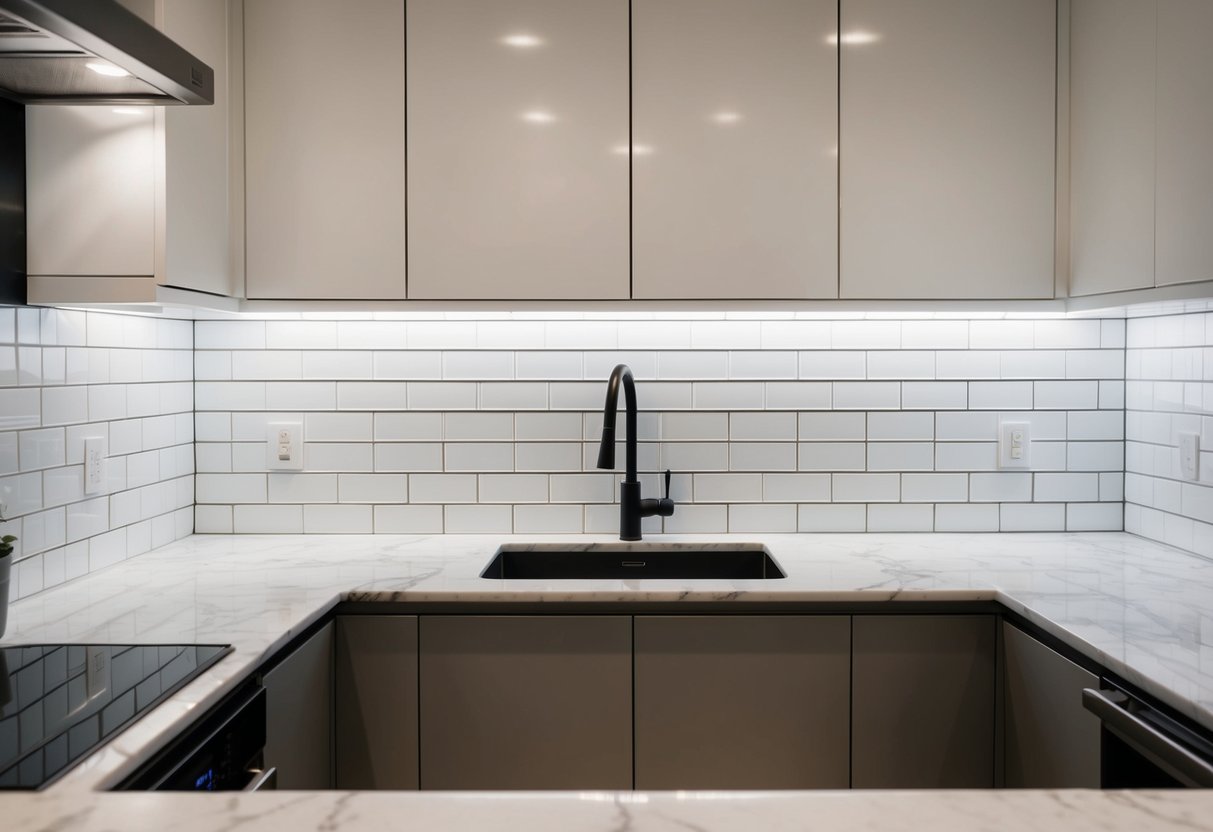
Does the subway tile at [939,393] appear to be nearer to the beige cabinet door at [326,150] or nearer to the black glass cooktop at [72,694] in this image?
the beige cabinet door at [326,150]

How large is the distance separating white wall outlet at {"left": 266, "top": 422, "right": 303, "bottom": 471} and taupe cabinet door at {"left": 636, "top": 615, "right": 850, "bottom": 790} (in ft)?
3.58

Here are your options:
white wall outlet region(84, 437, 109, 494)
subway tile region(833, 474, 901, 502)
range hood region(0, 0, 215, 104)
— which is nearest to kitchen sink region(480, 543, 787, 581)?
subway tile region(833, 474, 901, 502)

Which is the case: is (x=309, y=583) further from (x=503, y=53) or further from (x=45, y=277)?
(x=503, y=53)

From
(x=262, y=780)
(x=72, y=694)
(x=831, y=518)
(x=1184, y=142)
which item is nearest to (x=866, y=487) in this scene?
(x=831, y=518)

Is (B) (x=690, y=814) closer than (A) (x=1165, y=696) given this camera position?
Yes

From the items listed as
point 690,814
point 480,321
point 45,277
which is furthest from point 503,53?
point 690,814

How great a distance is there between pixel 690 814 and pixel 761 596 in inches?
35.9

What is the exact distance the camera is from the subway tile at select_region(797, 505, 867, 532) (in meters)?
2.35

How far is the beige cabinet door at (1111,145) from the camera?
5.80 feet

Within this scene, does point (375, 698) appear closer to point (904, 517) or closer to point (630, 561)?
point (630, 561)

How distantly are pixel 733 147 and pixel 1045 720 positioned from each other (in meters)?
1.31

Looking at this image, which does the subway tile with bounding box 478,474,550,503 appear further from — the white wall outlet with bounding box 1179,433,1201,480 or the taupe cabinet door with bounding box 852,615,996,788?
the white wall outlet with bounding box 1179,433,1201,480

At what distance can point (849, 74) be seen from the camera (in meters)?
2.01

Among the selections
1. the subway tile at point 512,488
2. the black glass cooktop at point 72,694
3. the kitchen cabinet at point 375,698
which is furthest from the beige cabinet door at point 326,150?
the black glass cooktop at point 72,694
